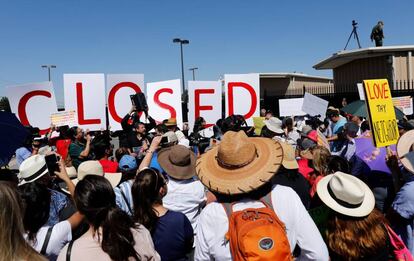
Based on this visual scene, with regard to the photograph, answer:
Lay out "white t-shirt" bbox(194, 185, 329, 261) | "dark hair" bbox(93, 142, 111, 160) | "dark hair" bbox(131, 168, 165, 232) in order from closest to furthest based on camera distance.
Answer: "white t-shirt" bbox(194, 185, 329, 261)
"dark hair" bbox(131, 168, 165, 232)
"dark hair" bbox(93, 142, 111, 160)

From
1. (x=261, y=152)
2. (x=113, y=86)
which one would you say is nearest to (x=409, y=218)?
(x=261, y=152)

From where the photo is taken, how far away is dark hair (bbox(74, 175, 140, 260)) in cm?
204

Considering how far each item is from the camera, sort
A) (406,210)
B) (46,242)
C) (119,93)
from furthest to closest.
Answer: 1. (119,93)
2. (406,210)
3. (46,242)

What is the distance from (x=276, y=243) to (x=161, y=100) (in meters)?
6.67

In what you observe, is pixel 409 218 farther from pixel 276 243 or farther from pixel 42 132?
pixel 42 132

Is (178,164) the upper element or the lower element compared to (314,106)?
lower

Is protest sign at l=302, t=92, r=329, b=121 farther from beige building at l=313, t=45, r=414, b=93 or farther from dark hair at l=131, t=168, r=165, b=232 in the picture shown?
dark hair at l=131, t=168, r=165, b=232

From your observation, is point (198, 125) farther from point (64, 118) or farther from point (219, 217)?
point (219, 217)

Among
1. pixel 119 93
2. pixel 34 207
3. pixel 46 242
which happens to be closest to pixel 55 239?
pixel 46 242

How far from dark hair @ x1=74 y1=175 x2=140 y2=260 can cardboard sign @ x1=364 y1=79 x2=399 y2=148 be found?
289 centimetres

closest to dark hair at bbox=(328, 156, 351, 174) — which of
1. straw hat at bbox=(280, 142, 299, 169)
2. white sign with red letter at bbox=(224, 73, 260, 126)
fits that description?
straw hat at bbox=(280, 142, 299, 169)

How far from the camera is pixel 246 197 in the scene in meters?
2.06

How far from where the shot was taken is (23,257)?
59.1 inches

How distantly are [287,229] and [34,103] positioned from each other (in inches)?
237
